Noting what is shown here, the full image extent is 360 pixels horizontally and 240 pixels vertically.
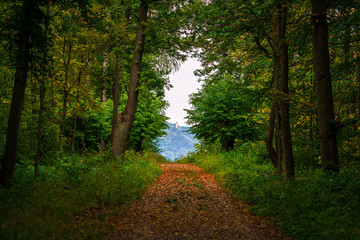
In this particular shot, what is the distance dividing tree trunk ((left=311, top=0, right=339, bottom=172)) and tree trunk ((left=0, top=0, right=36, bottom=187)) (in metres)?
7.00

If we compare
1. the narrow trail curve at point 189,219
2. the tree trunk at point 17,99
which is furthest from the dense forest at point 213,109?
the narrow trail curve at point 189,219

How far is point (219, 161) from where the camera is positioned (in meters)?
14.9

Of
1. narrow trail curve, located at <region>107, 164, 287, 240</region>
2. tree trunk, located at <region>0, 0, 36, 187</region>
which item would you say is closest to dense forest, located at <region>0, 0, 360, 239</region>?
tree trunk, located at <region>0, 0, 36, 187</region>

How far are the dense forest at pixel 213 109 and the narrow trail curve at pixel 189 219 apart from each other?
18.3 inches

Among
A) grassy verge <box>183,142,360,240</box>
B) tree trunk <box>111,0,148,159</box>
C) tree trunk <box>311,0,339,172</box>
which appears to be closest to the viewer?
grassy verge <box>183,142,360,240</box>

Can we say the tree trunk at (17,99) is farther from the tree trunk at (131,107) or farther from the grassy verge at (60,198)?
the tree trunk at (131,107)

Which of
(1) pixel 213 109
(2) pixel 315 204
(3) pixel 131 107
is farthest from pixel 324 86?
(1) pixel 213 109

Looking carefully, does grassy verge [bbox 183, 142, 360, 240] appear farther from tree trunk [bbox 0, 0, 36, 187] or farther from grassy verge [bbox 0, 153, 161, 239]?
tree trunk [bbox 0, 0, 36, 187]

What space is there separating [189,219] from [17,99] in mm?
5048

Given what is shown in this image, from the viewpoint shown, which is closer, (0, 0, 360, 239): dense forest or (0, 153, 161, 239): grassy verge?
(0, 153, 161, 239): grassy verge

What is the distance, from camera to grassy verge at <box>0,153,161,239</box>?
4184mm

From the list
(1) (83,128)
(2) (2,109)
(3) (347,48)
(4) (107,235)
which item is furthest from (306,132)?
(1) (83,128)

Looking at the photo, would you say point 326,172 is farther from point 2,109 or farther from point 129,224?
point 2,109

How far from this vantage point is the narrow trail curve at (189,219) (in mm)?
4980
